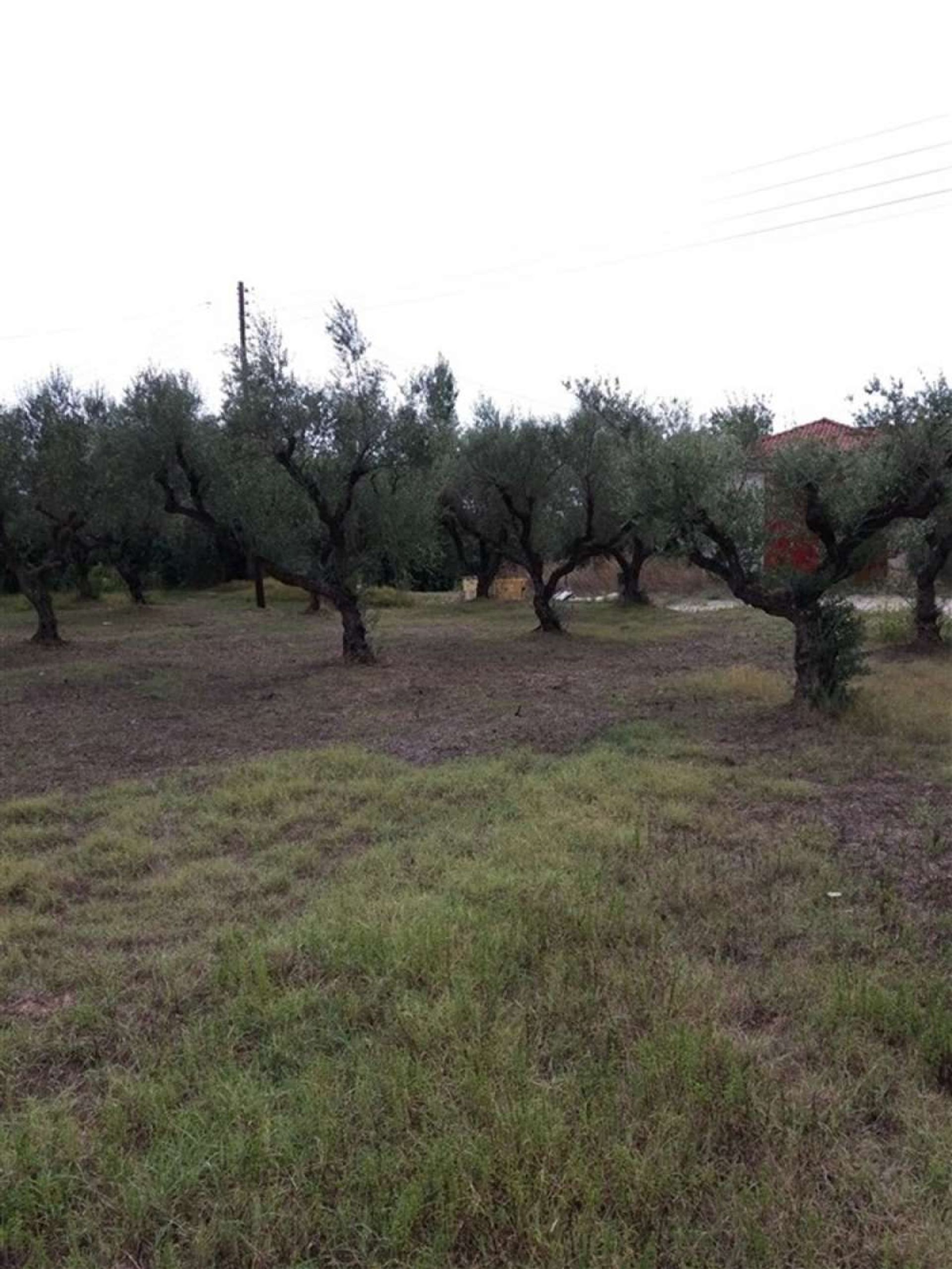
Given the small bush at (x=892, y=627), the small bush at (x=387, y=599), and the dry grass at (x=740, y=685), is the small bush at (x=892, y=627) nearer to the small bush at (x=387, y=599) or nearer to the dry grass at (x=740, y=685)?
the dry grass at (x=740, y=685)

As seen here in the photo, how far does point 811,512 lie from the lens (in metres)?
9.20

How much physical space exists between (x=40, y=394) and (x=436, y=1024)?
16.3 m

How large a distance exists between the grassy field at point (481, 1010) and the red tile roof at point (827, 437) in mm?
3698

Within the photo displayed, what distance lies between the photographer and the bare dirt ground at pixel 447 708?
6309 millimetres

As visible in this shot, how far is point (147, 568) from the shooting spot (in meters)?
30.8

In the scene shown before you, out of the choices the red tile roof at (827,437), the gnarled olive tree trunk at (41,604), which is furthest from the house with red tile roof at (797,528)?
the gnarled olive tree trunk at (41,604)

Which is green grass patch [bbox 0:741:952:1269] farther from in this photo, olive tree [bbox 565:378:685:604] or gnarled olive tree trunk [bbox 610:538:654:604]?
gnarled olive tree trunk [bbox 610:538:654:604]

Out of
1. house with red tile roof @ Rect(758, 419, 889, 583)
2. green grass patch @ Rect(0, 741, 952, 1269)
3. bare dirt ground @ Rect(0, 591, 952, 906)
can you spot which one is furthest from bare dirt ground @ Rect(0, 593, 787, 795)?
green grass patch @ Rect(0, 741, 952, 1269)

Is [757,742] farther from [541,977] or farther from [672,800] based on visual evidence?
[541,977]

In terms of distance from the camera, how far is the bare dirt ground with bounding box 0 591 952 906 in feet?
20.7

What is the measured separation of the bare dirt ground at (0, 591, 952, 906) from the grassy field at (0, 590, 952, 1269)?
9 cm

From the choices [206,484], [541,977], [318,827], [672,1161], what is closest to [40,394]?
[206,484]

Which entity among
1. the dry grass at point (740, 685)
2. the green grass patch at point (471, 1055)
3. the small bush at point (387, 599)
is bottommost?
the green grass patch at point (471, 1055)

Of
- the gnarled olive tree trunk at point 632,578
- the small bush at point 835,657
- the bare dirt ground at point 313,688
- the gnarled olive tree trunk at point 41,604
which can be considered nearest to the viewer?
the bare dirt ground at point 313,688
